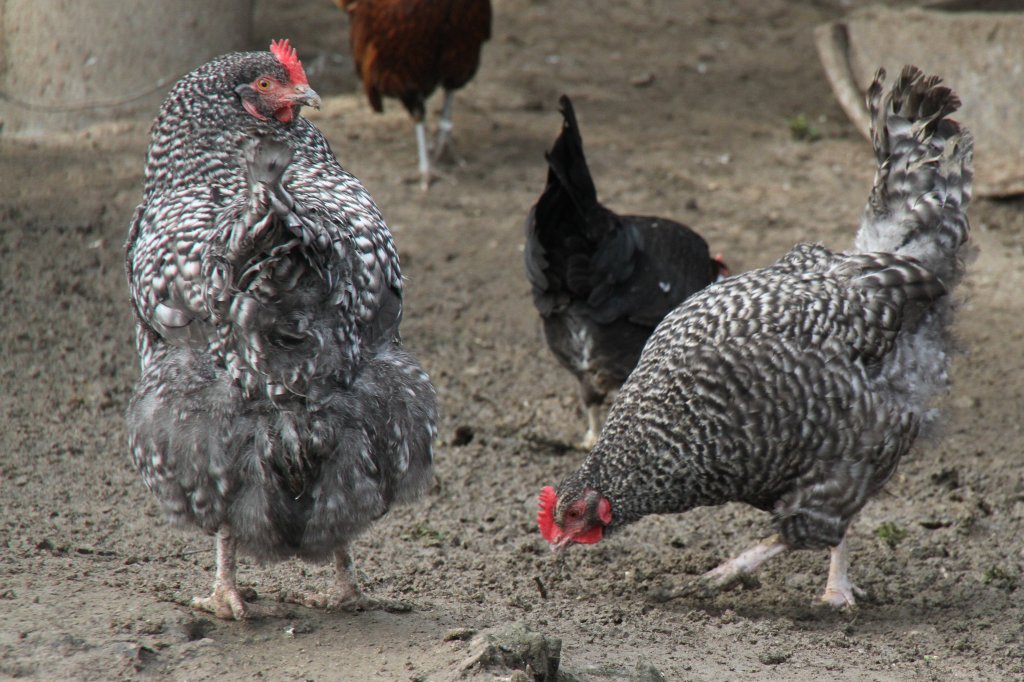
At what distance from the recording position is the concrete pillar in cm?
691

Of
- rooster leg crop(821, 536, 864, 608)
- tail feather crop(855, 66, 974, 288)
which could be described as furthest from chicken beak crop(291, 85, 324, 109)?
rooster leg crop(821, 536, 864, 608)

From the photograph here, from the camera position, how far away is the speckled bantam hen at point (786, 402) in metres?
3.65

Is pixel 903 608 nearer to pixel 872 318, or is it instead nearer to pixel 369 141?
pixel 872 318

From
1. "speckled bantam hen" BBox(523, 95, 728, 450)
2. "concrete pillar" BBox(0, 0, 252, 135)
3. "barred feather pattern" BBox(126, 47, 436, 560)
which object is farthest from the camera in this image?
"concrete pillar" BBox(0, 0, 252, 135)

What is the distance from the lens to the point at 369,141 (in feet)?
25.8

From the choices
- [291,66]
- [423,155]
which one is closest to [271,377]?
[291,66]

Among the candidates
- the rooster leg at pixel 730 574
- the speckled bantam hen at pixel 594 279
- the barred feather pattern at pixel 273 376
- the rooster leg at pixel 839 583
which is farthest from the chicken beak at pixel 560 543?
the speckled bantam hen at pixel 594 279

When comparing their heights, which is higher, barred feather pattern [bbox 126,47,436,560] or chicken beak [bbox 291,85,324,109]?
chicken beak [bbox 291,85,324,109]

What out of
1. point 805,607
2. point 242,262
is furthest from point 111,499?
point 805,607

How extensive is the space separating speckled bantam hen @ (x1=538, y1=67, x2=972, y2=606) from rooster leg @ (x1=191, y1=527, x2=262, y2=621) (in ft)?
3.53

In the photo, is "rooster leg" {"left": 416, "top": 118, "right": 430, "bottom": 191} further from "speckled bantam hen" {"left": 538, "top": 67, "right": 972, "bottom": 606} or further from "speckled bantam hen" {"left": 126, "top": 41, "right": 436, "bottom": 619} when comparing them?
"speckled bantam hen" {"left": 126, "top": 41, "right": 436, "bottom": 619}

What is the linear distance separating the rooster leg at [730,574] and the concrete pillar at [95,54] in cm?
494

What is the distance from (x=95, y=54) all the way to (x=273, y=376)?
491 centimetres

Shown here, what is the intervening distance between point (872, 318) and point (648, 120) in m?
4.90
